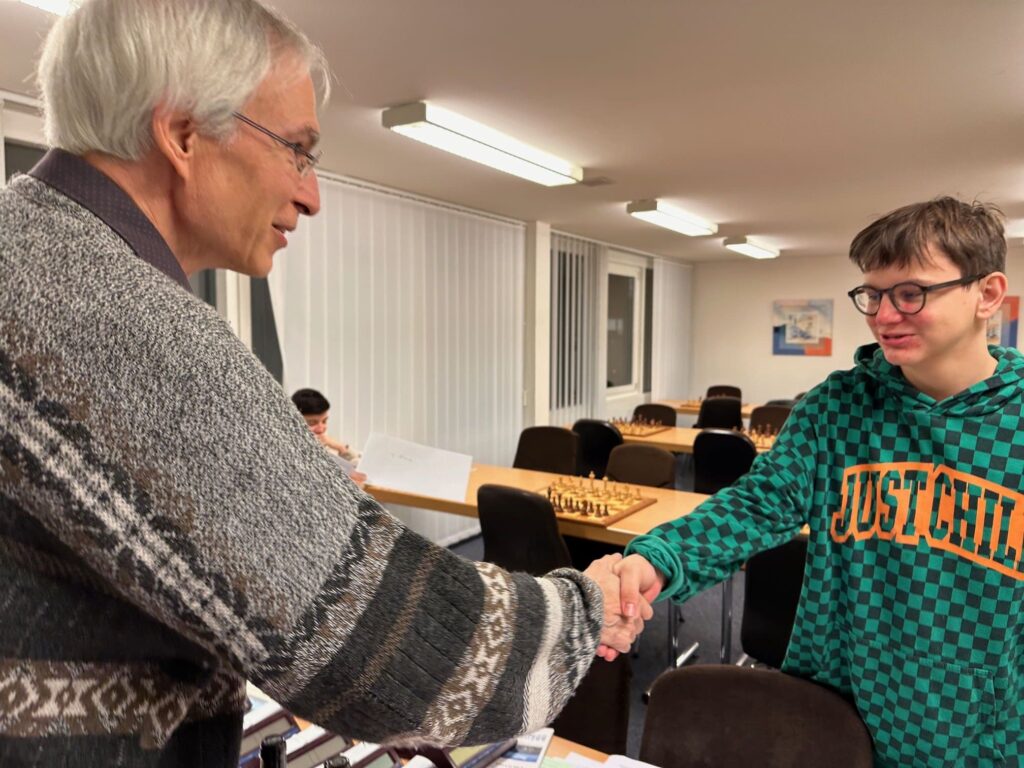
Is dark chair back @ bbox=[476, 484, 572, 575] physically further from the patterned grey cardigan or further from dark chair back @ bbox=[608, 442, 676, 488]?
the patterned grey cardigan

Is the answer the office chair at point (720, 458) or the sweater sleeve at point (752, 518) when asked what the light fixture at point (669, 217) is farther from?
the sweater sleeve at point (752, 518)

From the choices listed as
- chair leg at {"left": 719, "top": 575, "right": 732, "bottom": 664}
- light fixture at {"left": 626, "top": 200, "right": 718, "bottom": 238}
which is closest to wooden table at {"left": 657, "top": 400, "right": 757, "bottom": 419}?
light fixture at {"left": 626, "top": 200, "right": 718, "bottom": 238}

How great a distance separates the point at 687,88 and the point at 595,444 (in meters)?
3.21

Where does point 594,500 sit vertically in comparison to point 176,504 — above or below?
below

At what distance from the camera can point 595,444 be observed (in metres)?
5.52

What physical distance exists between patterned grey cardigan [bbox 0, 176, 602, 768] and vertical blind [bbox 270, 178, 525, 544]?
366 cm

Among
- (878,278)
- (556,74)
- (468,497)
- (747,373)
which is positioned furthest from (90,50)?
(747,373)

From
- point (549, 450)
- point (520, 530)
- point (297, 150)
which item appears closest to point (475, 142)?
point (520, 530)

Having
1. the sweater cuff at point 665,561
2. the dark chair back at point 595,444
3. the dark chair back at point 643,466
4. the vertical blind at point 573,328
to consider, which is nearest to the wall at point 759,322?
the vertical blind at point 573,328

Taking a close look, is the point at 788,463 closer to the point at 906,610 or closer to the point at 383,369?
the point at 906,610

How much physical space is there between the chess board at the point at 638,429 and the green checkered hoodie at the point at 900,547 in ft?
13.9

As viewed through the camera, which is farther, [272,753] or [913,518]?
[913,518]

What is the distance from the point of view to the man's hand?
3.62 ft

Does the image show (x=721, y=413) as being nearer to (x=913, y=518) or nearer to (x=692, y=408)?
(x=692, y=408)
